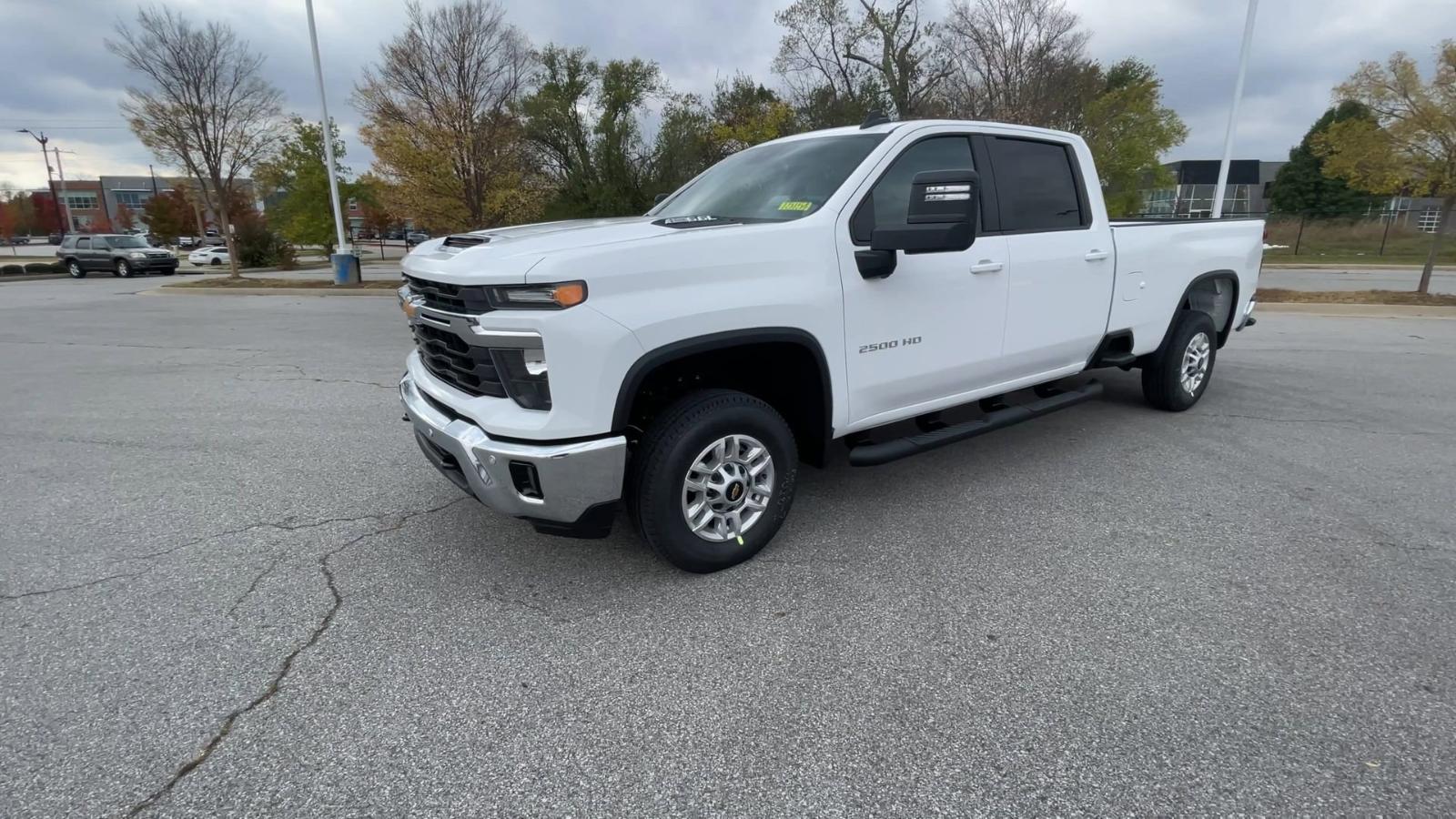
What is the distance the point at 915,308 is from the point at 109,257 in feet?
118

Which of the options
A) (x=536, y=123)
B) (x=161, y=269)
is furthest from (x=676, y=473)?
(x=161, y=269)

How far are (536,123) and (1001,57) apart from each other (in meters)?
15.8

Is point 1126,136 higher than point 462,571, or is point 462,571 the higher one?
point 1126,136

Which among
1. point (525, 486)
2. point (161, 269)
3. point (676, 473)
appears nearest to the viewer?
point (525, 486)

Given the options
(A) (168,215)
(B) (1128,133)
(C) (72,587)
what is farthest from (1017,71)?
(A) (168,215)

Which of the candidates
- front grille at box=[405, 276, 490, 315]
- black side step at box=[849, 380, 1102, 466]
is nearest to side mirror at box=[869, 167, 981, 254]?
black side step at box=[849, 380, 1102, 466]

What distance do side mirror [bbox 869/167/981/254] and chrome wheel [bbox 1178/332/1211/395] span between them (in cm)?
353

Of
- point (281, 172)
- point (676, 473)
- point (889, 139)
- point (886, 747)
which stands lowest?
point (886, 747)

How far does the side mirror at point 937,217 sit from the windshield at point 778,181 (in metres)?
0.44

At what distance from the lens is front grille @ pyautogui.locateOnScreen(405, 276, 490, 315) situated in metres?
2.79

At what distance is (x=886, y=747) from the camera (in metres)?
2.28

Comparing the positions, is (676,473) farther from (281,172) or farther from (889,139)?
(281,172)

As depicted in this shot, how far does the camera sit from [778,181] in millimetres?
3842

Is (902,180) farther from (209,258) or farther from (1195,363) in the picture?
(209,258)
